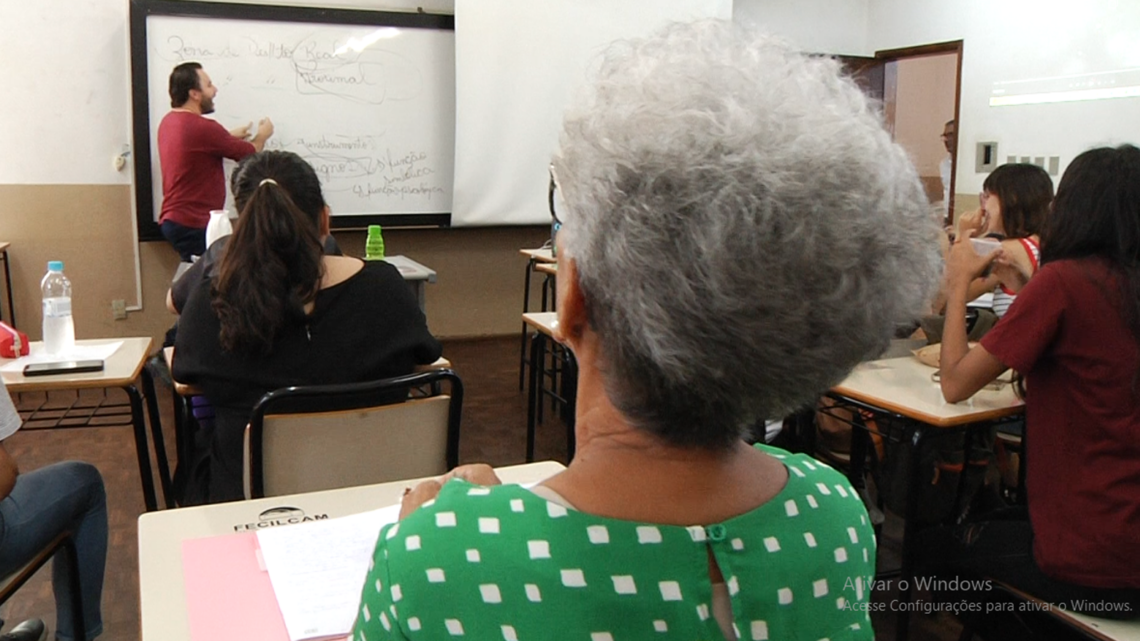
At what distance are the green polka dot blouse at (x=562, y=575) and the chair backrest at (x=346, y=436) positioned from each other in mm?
1018

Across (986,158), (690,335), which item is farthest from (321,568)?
(986,158)

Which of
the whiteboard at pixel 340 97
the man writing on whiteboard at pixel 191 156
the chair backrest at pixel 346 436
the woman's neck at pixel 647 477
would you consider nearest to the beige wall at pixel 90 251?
the whiteboard at pixel 340 97

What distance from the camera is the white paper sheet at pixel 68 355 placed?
229 centimetres

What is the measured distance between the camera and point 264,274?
5.84 ft

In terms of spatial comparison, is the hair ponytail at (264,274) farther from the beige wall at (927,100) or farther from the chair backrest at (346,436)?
the beige wall at (927,100)

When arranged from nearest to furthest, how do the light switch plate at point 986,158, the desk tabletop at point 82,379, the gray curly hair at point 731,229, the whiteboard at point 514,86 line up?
the gray curly hair at point 731,229 < the desk tabletop at point 82,379 < the whiteboard at point 514,86 < the light switch plate at point 986,158

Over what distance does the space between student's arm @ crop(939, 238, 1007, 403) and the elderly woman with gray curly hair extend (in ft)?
4.28

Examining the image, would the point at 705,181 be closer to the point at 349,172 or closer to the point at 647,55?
the point at 647,55

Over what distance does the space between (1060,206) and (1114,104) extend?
12.9ft

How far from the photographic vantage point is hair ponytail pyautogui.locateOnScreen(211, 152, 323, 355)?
176 cm

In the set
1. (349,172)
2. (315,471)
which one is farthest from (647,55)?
(349,172)

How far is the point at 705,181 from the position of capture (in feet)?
2.05

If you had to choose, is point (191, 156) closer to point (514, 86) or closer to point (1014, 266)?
point (514, 86)

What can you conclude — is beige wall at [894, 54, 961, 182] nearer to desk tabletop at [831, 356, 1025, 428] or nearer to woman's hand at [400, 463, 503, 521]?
desk tabletop at [831, 356, 1025, 428]
